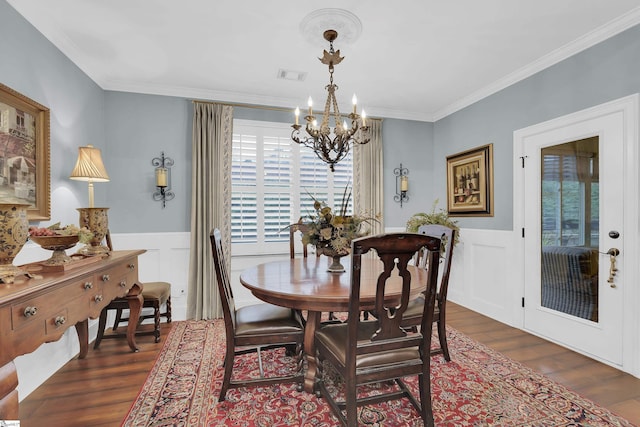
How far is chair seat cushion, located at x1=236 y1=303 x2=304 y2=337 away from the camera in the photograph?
2061mm

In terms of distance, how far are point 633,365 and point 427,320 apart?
203 centimetres

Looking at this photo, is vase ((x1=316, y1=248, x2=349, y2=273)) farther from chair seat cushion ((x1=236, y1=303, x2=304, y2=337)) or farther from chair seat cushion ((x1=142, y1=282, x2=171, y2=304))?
chair seat cushion ((x1=142, y1=282, x2=171, y2=304))

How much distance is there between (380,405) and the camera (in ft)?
6.72

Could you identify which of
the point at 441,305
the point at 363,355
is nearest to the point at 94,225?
the point at 363,355

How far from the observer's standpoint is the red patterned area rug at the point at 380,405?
6.24 feet

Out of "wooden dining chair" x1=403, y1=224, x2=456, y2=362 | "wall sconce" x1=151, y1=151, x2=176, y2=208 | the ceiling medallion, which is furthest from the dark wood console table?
the ceiling medallion

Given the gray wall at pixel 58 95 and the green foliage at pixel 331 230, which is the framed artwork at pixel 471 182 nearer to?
the green foliage at pixel 331 230

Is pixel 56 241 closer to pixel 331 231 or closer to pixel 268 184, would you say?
pixel 331 231

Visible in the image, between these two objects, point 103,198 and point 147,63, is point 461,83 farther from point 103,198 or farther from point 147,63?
point 103,198

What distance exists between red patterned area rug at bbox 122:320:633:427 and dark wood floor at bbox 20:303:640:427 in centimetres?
12

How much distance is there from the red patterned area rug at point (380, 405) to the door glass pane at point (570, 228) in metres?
0.91

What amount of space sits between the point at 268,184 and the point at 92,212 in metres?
2.04

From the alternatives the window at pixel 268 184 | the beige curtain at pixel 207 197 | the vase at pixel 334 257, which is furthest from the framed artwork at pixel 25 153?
the vase at pixel 334 257

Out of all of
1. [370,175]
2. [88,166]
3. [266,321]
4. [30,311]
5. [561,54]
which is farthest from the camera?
[370,175]
